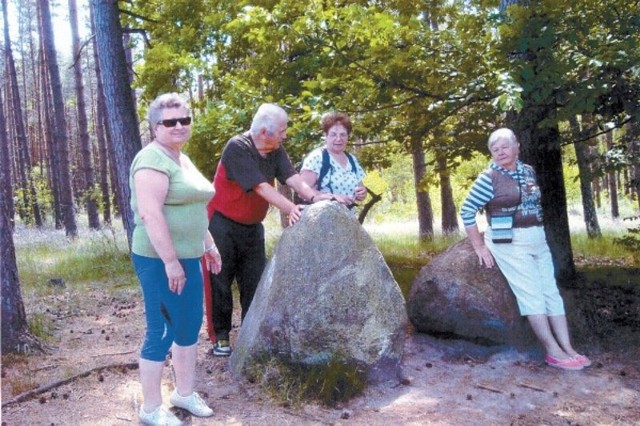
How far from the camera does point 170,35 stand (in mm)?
8938

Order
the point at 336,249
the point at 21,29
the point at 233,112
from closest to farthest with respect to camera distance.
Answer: the point at 336,249
the point at 233,112
the point at 21,29

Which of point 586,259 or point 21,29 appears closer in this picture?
point 586,259

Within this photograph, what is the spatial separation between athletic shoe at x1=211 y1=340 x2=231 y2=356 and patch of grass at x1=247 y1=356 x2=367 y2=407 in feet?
2.58

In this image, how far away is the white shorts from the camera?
5.18m

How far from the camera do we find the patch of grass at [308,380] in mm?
4230

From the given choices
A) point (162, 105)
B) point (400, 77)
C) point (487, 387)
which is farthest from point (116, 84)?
point (487, 387)

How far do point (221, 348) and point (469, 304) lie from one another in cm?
222

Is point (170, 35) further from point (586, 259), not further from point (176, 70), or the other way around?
point (586, 259)

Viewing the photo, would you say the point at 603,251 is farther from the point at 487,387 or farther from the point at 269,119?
the point at 269,119

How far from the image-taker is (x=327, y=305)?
14.8 feet

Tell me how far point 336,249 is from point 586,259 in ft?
23.5

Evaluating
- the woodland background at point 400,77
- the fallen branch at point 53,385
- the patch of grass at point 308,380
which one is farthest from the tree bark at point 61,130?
the patch of grass at point 308,380

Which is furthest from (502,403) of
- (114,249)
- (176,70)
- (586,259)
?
(114,249)

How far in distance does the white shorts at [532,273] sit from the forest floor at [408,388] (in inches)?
18.8
